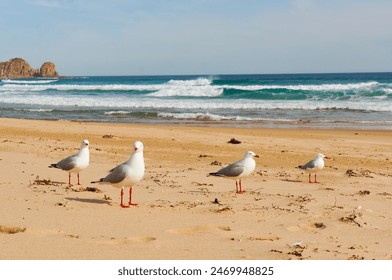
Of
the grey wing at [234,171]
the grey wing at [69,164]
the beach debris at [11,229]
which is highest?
the grey wing at [69,164]

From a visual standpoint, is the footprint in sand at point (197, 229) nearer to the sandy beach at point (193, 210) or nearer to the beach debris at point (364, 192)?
the sandy beach at point (193, 210)

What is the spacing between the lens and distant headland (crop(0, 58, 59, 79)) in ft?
463

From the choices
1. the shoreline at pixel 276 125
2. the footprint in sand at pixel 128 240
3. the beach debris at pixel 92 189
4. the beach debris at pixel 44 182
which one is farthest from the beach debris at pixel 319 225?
the shoreline at pixel 276 125

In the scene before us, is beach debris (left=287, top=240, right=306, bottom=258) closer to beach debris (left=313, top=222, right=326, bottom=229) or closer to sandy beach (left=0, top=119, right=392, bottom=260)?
sandy beach (left=0, top=119, right=392, bottom=260)

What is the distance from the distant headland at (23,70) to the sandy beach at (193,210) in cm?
13667

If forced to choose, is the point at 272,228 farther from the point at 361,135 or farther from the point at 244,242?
the point at 361,135

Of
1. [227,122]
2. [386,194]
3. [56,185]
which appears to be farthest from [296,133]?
[56,185]

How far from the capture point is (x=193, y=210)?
591cm

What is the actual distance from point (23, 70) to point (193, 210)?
14726 centimetres

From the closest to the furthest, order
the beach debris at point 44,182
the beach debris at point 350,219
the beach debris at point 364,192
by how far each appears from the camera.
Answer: the beach debris at point 350,219
the beach debris at point 44,182
the beach debris at point 364,192

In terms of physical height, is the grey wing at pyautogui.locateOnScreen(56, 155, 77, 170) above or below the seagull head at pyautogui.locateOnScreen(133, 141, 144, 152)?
below

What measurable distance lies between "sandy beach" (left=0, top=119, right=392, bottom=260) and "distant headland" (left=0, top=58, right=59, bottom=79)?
136669 mm

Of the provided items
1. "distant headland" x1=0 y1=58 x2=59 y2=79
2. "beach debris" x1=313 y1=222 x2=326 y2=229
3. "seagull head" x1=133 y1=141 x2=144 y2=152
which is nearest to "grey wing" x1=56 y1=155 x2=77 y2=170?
"seagull head" x1=133 y1=141 x2=144 y2=152

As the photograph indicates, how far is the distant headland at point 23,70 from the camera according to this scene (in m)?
141
